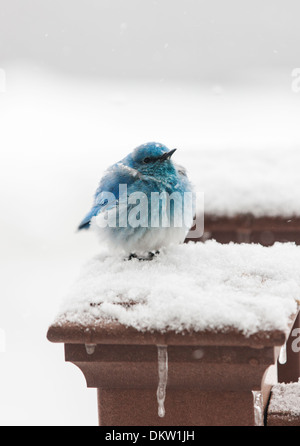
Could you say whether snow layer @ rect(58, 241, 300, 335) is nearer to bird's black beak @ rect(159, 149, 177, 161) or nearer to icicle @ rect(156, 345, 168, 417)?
icicle @ rect(156, 345, 168, 417)

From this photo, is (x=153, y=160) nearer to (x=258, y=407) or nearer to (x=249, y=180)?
(x=249, y=180)

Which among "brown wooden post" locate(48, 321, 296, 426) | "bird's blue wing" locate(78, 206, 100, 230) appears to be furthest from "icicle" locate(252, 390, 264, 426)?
"bird's blue wing" locate(78, 206, 100, 230)

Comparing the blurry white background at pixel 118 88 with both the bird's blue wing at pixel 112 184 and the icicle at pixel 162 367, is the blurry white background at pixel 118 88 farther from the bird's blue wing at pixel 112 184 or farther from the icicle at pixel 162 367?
the icicle at pixel 162 367

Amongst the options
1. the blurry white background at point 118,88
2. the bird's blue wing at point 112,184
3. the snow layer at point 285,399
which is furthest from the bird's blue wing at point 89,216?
the blurry white background at point 118,88

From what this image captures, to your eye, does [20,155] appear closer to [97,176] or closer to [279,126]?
[97,176]

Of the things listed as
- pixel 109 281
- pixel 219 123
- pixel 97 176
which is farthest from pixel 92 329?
pixel 219 123

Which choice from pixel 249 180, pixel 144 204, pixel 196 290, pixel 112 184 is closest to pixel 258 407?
pixel 196 290

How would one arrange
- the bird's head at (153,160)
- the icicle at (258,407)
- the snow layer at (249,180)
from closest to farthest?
the icicle at (258,407) → the bird's head at (153,160) → the snow layer at (249,180)
